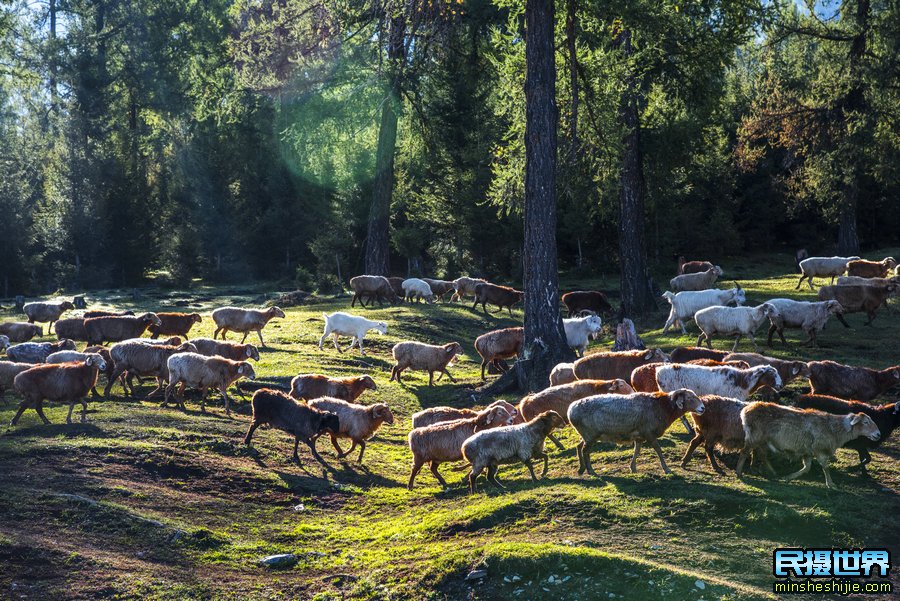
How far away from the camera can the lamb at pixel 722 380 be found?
1428 cm

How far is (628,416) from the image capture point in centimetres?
1253

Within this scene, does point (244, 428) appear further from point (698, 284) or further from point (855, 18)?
point (855, 18)

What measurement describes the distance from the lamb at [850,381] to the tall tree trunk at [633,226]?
1285 cm

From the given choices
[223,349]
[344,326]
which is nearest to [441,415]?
[223,349]

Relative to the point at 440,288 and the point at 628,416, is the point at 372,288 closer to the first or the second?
the point at 440,288

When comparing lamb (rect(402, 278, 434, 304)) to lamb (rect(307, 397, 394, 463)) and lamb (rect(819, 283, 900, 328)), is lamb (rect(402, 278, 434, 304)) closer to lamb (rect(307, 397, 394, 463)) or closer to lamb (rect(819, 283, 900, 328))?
lamb (rect(819, 283, 900, 328))

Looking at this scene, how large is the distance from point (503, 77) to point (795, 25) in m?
22.2

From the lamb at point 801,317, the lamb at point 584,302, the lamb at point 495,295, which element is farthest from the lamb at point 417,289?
the lamb at point 801,317

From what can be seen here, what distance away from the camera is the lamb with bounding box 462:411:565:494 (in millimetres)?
12906

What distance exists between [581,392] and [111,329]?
13739mm

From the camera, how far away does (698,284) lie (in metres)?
31.2

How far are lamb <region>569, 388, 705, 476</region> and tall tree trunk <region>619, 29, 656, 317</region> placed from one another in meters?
16.2

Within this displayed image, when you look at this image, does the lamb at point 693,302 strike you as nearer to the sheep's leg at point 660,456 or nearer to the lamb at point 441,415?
the lamb at point 441,415

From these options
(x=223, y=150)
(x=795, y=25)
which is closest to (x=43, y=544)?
(x=795, y=25)
